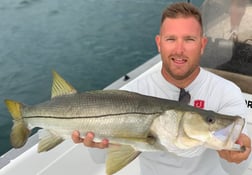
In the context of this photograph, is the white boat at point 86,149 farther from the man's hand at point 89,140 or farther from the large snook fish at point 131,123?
the man's hand at point 89,140

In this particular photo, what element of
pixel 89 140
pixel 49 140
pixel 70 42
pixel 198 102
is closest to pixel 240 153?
pixel 198 102

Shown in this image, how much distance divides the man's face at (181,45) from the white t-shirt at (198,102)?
0.40 feet

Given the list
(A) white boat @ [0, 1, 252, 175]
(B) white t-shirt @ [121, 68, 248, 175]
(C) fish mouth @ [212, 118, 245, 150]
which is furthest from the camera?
(A) white boat @ [0, 1, 252, 175]

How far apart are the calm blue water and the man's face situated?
4.85 m

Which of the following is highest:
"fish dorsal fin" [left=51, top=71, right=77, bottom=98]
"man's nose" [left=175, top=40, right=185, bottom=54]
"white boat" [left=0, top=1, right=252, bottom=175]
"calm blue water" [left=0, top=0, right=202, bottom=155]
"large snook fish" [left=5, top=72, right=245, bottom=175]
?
"man's nose" [left=175, top=40, right=185, bottom=54]

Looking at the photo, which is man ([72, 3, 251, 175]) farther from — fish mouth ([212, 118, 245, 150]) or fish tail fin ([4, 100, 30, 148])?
fish tail fin ([4, 100, 30, 148])

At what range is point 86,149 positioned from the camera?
2.97 metres

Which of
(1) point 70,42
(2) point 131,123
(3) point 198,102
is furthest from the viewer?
(1) point 70,42

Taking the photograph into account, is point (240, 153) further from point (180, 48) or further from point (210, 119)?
point (180, 48)

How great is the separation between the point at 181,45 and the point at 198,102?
0.35m

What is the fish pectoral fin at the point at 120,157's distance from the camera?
1898 millimetres

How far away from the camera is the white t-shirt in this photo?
219cm

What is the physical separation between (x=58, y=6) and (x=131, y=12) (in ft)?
8.28

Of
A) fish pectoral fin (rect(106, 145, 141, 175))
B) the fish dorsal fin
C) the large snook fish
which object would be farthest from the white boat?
fish pectoral fin (rect(106, 145, 141, 175))
